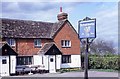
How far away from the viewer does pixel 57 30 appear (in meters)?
40.6

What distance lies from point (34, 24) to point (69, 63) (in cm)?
784

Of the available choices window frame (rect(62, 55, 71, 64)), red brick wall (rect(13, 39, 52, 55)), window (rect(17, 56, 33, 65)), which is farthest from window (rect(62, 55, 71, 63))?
window (rect(17, 56, 33, 65))

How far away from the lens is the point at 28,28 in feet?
129

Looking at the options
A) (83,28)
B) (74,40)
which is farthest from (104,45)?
(83,28)

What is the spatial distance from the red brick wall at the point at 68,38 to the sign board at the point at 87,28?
25.1 metres

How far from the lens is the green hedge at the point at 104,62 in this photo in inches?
1547

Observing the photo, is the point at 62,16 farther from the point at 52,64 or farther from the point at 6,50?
the point at 6,50

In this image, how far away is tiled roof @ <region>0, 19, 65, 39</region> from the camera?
119 ft

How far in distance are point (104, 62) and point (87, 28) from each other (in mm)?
27023

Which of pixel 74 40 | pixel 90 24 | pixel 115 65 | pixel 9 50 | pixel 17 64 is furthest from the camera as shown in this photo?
pixel 74 40

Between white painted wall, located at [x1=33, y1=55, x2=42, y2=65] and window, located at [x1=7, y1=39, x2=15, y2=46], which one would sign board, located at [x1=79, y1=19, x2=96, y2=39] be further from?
white painted wall, located at [x1=33, y1=55, x2=42, y2=65]

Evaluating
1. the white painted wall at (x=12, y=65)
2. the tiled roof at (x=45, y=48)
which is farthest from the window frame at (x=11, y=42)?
the tiled roof at (x=45, y=48)

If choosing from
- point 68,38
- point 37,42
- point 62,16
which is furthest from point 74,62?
point 62,16

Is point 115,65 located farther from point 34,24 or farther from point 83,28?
point 83,28
